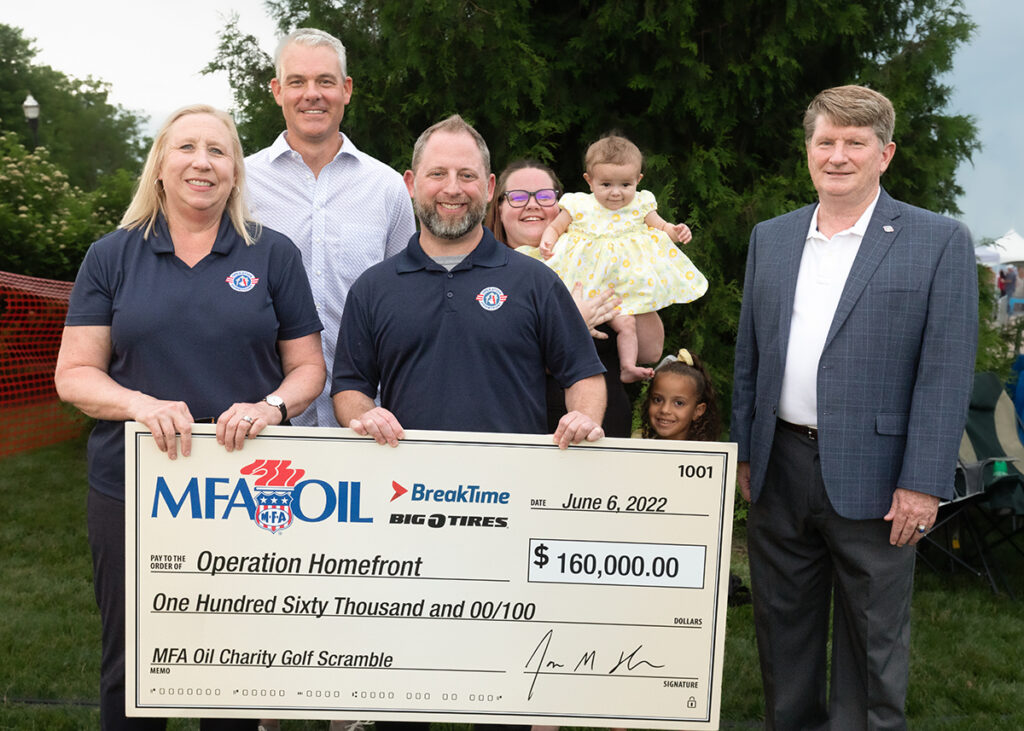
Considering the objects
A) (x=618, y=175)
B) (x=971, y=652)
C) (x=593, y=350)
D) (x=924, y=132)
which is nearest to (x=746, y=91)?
(x=924, y=132)

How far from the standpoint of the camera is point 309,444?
2646 millimetres

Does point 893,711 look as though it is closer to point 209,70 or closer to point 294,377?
point 294,377

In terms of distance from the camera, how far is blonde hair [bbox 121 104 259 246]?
2738mm

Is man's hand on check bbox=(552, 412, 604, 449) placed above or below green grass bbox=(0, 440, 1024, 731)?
above

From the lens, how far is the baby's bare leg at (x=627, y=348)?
3.64 meters

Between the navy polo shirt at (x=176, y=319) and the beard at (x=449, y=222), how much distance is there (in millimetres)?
468

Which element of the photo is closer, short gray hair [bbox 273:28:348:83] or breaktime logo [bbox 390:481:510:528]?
breaktime logo [bbox 390:481:510:528]

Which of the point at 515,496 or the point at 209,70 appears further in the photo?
the point at 209,70

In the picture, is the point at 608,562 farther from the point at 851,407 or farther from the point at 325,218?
the point at 325,218

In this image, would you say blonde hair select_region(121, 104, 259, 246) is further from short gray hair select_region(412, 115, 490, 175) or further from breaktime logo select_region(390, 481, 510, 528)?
breaktime logo select_region(390, 481, 510, 528)

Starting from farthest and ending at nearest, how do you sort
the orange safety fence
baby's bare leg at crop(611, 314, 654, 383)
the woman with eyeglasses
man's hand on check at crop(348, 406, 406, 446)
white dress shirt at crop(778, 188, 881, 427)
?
the orange safety fence < baby's bare leg at crop(611, 314, 654, 383) < the woman with eyeglasses < white dress shirt at crop(778, 188, 881, 427) < man's hand on check at crop(348, 406, 406, 446)

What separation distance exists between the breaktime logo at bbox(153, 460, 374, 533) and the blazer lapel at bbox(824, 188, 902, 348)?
1.49 metres

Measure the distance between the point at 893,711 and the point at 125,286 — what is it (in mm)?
2591

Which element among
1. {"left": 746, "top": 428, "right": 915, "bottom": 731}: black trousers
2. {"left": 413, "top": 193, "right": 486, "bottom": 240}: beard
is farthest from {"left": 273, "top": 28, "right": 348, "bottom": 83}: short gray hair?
{"left": 746, "top": 428, "right": 915, "bottom": 731}: black trousers
